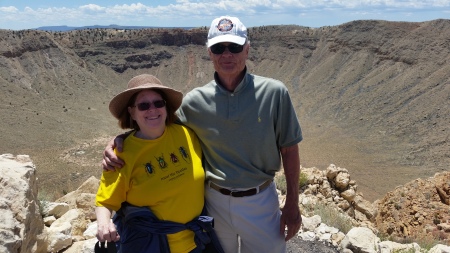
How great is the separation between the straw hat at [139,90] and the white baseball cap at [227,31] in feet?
1.68

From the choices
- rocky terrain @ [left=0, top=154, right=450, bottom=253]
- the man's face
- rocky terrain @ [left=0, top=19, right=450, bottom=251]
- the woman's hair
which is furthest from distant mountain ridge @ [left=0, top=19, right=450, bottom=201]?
the man's face

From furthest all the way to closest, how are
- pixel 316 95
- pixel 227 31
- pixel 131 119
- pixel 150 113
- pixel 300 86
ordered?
pixel 300 86, pixel 316 95, pixel 131 119, pixel 227 31, pixel 150 113

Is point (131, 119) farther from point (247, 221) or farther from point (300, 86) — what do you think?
point (300, 86)

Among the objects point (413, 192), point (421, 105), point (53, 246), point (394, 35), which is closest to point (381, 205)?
point (413, 192)

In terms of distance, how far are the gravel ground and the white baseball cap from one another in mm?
3199

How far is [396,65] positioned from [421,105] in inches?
428

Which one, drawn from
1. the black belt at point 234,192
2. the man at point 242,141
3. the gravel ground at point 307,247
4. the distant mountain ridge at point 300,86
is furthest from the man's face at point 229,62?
the distant mountain ridge at point 300,86

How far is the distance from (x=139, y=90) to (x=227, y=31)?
0.85 m

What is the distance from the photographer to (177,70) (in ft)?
215

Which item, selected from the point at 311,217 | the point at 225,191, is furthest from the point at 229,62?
the point at 311,217

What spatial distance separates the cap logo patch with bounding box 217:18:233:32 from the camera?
3.41 m

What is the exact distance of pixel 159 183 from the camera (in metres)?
3.19

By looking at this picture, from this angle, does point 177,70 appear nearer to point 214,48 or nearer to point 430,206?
point 430,206

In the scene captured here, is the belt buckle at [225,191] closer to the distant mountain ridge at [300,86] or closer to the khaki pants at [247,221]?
the khaki pants at [247,221]
